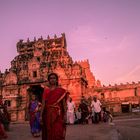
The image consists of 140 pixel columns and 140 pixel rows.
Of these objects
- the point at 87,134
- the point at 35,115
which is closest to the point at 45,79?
the point at 35,115

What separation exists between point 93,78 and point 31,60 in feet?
92.3

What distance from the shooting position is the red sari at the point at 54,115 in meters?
5.74

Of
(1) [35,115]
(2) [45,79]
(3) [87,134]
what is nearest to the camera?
(3) [87,134]

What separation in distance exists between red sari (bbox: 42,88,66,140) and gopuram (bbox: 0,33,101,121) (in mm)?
30709

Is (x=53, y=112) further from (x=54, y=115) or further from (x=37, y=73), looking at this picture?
(x=37, y=73)

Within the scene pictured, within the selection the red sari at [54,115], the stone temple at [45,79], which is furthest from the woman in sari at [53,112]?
the stone temple at [45,79]

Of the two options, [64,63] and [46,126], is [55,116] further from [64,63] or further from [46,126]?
[64,63]

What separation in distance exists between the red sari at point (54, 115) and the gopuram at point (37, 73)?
30.7 m

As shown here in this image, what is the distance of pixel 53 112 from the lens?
592cm

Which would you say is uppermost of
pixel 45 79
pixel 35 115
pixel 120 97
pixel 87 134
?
pixel 45 79

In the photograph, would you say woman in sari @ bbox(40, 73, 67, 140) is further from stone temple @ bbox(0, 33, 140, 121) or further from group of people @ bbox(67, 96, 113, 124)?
stone temple @ bbox(0, 33, 140, 121)

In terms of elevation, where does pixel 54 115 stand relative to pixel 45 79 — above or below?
below

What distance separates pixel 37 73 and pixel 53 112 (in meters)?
34.5

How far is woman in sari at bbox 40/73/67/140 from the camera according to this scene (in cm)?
576
